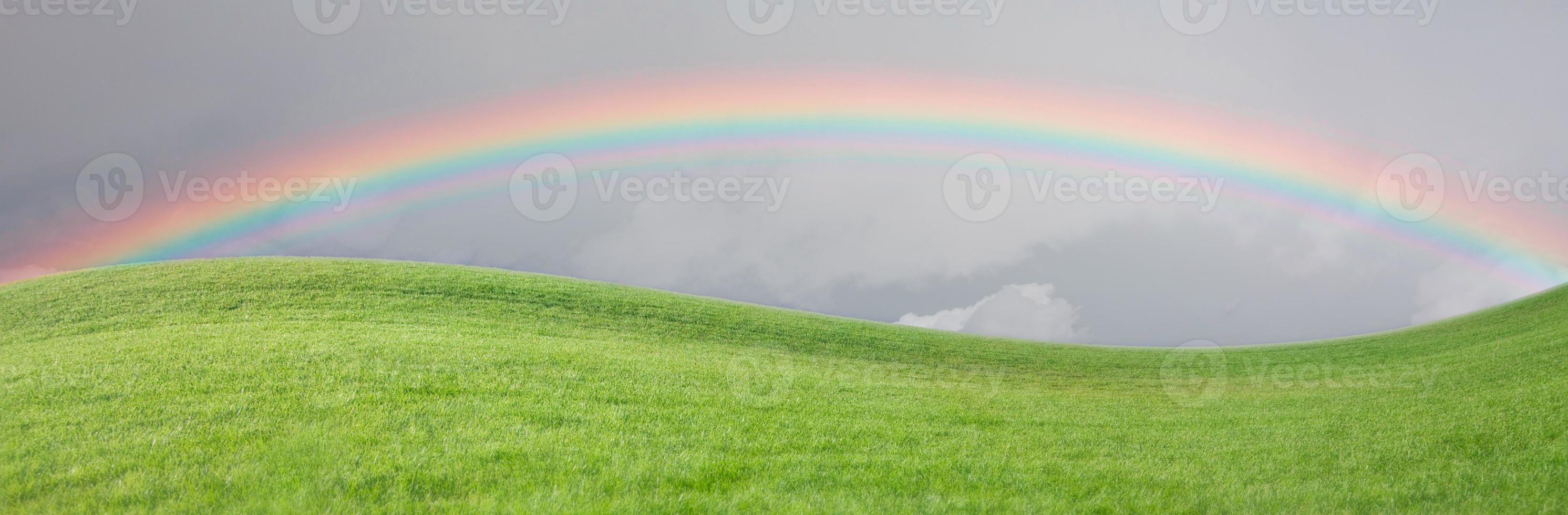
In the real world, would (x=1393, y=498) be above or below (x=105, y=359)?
below

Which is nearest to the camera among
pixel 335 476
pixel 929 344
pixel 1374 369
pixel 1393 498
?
pixel 335 476

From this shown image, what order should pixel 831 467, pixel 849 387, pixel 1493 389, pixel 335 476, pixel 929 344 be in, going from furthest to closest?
pixel 929 344 → pixel 849 387 → pixel 1493 389 → pixel 831 467 → pixel 335 476

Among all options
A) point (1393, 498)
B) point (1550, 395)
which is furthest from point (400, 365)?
point (1550, 395)

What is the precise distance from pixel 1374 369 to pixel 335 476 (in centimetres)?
3484

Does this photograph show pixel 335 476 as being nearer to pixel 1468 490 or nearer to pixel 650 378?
pixel 650 378

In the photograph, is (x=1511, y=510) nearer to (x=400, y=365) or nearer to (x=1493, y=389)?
(x=1493, y=389)

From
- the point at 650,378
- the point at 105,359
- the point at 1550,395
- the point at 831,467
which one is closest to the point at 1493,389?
the point at 1550,395

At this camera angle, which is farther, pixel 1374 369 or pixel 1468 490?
pixel 1374 369

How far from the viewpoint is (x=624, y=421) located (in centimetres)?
1254

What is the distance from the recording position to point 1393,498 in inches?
402

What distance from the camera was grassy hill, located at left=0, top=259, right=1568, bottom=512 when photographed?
9.12 m

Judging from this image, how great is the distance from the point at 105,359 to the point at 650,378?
38.1 feet

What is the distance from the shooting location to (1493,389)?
59.6ft

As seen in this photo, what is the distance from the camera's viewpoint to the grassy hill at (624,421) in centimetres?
912
